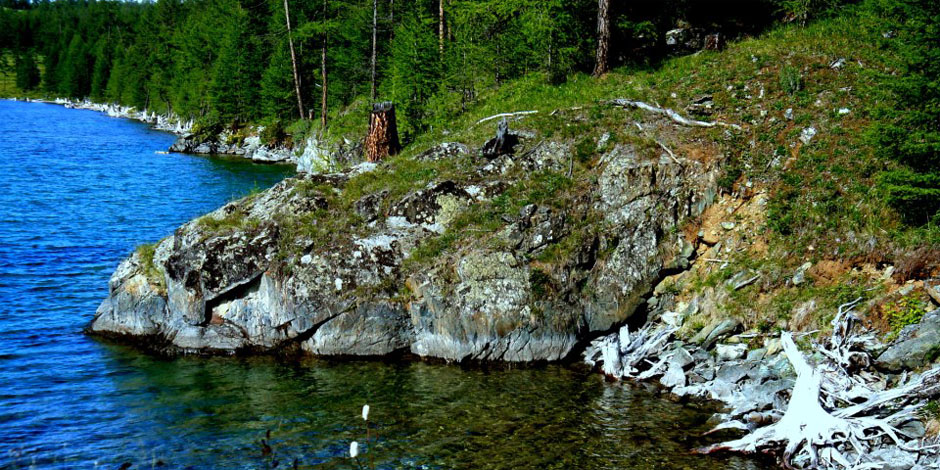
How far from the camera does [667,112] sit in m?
21.7

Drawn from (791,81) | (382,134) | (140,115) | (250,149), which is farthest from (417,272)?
(140,115)

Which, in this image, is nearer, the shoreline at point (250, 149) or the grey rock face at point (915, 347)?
the grey rock face at point (915, 347)

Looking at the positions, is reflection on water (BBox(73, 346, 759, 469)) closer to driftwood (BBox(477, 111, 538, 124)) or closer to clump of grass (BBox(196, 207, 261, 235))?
clump of grass (BBox(196, 207, 261, 235))

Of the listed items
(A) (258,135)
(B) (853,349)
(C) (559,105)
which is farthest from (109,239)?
(A) (258,135)

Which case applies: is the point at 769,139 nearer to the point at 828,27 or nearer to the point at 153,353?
the point at 828,27

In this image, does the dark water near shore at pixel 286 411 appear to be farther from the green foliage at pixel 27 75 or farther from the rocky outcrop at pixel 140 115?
the green foliage at pixel 27 75

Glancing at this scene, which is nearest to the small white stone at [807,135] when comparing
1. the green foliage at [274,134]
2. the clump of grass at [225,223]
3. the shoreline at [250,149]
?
the clump of grass at [225,223]

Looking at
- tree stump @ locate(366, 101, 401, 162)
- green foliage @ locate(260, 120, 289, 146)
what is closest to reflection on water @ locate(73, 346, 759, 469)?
A: tree stump @ locate(366, 101, 401, 162)

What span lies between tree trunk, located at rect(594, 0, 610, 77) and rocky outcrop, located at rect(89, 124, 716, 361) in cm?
798

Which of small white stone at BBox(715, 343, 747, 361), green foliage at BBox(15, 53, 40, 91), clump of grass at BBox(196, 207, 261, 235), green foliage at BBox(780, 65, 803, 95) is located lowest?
small white stone at BBox(715, 343, 747, 361)

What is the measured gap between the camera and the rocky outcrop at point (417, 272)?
17.5 m

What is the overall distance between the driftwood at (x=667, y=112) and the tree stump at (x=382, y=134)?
319 inches

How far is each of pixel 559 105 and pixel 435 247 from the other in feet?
28.3

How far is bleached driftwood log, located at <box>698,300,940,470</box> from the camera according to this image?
11352 mm
